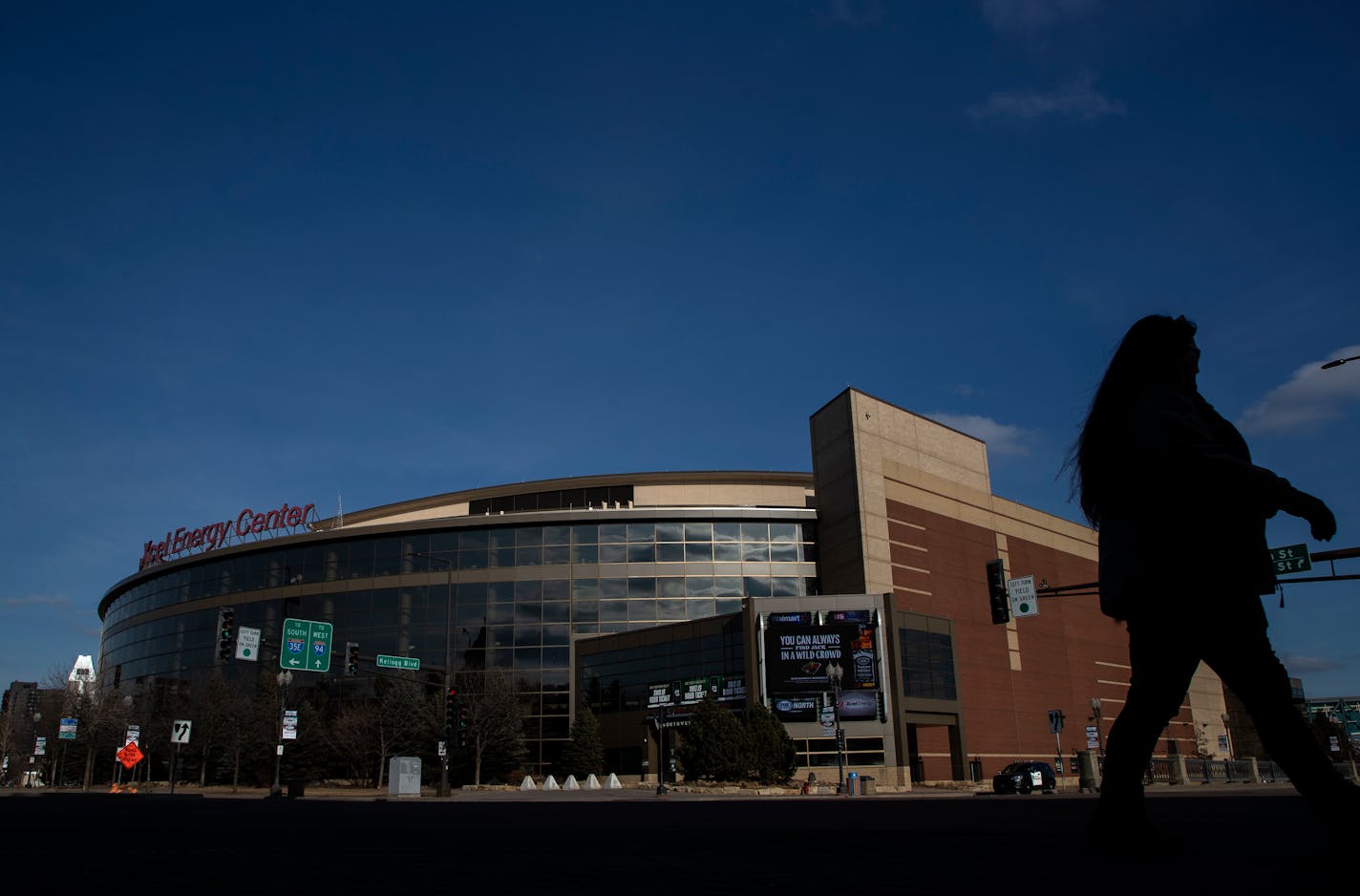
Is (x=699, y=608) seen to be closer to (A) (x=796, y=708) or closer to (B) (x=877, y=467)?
(A) (x=796, y=708)

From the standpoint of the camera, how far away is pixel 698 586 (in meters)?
61.8

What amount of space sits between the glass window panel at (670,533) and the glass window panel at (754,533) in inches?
159

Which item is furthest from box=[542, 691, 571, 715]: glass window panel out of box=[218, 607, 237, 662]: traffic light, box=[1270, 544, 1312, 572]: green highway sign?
box=[1270, 544, 1312, 572]: green highway sign

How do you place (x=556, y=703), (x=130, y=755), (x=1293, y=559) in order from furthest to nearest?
1. (x=556, y=703)
2. (x=130, y=755)
3. (x=1293, y=559)

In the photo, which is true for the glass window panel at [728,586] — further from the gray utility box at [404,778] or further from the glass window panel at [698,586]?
the gray utility box at [404,778]

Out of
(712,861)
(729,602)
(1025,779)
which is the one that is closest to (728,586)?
(729,602)

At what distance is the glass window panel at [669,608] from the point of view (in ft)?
201

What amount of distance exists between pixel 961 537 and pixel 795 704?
21.1 meters

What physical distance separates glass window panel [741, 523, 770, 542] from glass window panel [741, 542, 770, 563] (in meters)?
0.26

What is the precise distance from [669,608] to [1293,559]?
4248 centimetres

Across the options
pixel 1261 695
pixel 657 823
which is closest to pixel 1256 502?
pixel 1261 695

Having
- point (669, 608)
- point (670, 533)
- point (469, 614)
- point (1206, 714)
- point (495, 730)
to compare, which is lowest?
point (1206, 714)

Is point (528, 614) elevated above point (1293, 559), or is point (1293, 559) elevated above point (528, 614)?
point (528, 614)

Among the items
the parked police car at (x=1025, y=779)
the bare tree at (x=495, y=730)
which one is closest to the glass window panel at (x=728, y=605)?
the bare tree at (x=495, y=730)
